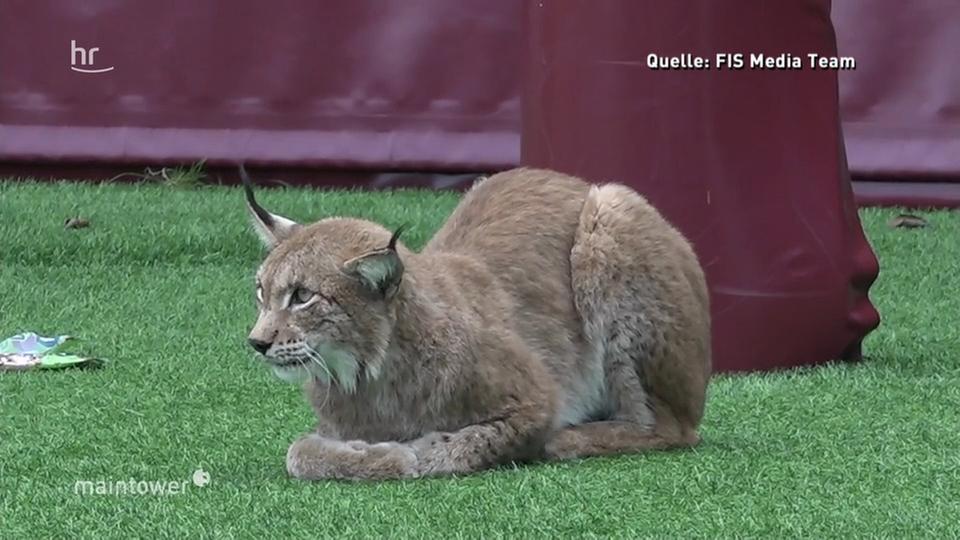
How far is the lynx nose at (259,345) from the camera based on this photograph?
5.29m

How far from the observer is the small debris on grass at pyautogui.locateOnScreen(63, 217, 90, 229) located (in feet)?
34.4

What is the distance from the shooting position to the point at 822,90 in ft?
25.3

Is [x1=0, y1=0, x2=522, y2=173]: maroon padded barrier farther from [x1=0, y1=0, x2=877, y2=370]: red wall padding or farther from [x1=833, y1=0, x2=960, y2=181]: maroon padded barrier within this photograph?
[x1=833, y1=0, x2=960, y2=181]: maroon padded barrier

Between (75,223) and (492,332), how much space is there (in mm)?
5250

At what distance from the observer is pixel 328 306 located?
17.7ft

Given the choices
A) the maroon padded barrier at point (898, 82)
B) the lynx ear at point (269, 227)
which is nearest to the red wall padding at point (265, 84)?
the maroon padded barrier at point (898, 82)

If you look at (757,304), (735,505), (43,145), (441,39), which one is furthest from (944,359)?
(43,145)

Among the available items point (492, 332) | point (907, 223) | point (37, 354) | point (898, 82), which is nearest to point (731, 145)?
point (492, 332)

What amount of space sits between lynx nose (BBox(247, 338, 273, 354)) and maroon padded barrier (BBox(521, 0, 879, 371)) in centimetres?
262

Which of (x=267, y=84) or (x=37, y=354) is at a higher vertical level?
(x=37, y=354)

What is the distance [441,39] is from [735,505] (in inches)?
307

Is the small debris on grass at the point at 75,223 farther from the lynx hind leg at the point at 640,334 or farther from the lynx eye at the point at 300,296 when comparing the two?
the lynx eye at the point at 300,296

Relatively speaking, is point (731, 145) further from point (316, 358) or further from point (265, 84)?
point (265, 84)

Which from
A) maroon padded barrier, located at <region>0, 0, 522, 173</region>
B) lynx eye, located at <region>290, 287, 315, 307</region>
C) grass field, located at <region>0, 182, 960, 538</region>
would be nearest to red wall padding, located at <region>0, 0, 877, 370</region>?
maroon padded barrier, located at <region>0, 0, 522, 173</region>
